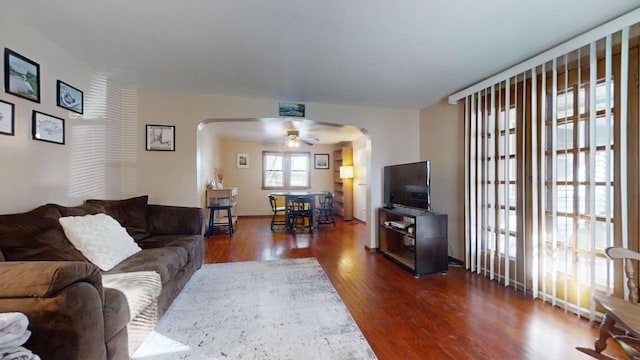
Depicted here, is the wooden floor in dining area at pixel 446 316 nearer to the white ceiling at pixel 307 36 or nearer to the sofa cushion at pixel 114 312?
the sofa cushion at pixel 114 312

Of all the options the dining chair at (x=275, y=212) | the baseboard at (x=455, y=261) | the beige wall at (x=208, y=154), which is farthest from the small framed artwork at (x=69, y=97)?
the baseboard at (x=455, y=261)

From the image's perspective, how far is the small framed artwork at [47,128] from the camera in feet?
6.81

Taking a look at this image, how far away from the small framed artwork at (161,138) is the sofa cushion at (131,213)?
2.40 feet

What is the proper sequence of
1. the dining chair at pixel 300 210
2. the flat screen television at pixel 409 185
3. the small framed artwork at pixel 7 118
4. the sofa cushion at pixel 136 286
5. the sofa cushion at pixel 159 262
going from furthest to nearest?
1. the dining chair at pixel 300 210
2. the flat screen television at pixel 409 185
3. the sofa cushion at pixel 159 262
4. the small framed artwork at pixel 7 118
5. the sofa cushion at pixel 136 286

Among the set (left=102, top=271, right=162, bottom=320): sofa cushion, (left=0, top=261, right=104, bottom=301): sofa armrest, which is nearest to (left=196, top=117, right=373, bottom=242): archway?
(left=102, top=271, right=162, bottom=320): sofa cushion

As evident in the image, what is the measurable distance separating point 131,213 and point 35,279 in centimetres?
193

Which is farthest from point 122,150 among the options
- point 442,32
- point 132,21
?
point 442,32

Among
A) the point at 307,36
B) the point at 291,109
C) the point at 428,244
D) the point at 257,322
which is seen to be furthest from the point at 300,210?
the point at 307,36

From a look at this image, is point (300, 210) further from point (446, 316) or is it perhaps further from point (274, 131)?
point (446, 316)

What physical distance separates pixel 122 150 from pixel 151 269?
2.05 metres

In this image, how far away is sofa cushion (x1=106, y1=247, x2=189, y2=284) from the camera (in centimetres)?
193

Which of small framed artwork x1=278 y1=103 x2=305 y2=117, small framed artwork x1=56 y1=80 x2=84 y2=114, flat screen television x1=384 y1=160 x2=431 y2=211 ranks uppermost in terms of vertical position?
small framed artwork x1=278 y1=103 x2=305 y2=117

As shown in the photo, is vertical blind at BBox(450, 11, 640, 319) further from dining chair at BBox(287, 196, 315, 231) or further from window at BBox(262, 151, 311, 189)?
window at BBox(262, 151, 311, 189)

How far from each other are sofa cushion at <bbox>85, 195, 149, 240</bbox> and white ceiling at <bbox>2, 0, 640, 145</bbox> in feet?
4.55
